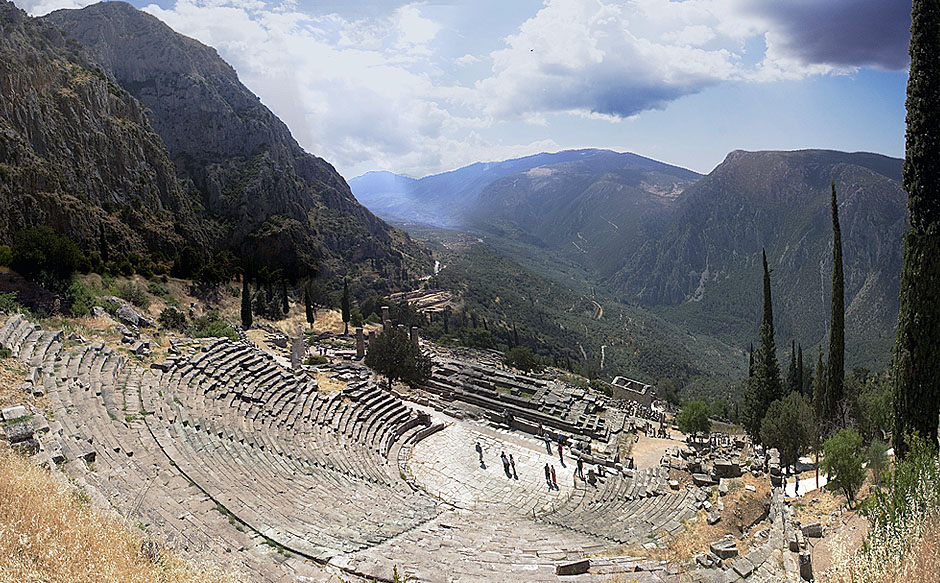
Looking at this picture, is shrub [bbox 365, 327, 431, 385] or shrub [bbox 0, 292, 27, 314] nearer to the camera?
shrub [bbox 0, 292, 27, 314]

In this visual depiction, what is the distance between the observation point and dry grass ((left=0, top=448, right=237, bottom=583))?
18.4 ft

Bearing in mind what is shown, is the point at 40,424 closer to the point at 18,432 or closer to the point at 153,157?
the point at 18,432

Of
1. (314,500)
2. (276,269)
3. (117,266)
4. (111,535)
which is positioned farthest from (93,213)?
(111,535)

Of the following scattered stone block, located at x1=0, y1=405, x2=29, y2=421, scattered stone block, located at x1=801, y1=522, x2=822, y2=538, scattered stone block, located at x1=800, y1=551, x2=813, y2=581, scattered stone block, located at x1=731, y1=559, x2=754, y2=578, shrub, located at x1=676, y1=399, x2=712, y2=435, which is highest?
scattered stone block, located at x1=0, y1=405, x2=29, y2=421

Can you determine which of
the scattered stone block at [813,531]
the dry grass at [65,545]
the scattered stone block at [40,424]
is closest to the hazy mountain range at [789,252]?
the scattered stone block at [813,531]

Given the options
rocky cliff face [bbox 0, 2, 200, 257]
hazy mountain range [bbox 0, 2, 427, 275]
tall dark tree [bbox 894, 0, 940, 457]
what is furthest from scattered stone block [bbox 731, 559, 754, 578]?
rocky cliff face [bbox 0, 2, 200, 257]

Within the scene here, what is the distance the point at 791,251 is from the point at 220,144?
515 feet

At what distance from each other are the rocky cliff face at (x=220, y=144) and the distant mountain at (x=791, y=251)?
100 metres

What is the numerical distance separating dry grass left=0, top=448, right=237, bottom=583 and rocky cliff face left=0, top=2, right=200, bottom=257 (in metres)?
45.1

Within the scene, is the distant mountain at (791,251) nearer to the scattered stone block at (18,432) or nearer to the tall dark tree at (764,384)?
the tall dark tree at (764,384)

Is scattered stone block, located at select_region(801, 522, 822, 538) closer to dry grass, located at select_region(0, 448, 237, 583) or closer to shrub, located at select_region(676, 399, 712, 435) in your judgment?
dry grass, located at select_region(0, 448, 237, 583)

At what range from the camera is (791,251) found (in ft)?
492

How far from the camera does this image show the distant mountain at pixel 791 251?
388 feet

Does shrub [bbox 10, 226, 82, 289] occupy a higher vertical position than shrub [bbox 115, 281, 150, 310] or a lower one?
higher
